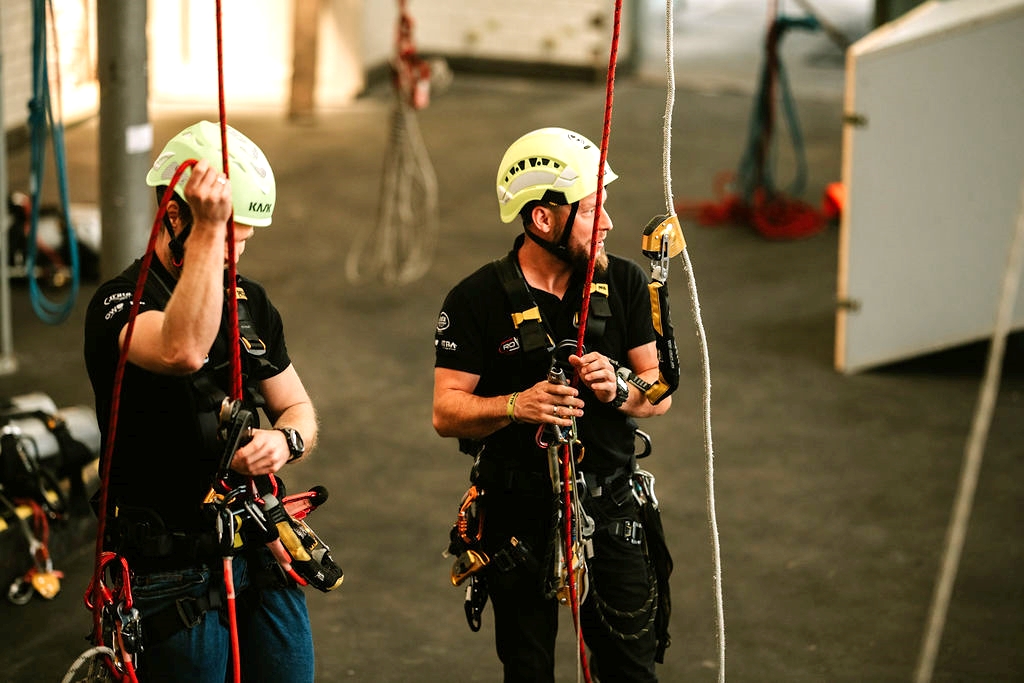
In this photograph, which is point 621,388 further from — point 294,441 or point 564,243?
point 294,441

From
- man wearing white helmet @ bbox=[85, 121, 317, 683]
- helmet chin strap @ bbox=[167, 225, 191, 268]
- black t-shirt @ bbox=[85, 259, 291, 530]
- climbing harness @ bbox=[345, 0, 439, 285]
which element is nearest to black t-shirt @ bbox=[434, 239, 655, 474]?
man wearing white helmet @ bbox=[85, 121, 317, 683]

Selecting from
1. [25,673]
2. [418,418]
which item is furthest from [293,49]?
[25,673]

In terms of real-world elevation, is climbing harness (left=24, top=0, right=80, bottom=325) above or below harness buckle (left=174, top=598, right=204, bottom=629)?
above

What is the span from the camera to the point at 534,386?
314 cm

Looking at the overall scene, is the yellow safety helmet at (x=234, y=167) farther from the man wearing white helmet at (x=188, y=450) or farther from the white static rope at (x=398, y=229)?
the white static rope at (x=398, y=229)

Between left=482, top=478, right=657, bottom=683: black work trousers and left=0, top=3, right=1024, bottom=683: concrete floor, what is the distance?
3.94 ft

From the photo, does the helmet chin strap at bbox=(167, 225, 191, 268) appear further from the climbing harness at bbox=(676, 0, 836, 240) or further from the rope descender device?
the climbing harness at bbox=(676, 0, 836, 240)

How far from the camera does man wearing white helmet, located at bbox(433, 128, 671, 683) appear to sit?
3.25 metres

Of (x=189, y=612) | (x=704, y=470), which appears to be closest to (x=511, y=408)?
(x=189, y=612)

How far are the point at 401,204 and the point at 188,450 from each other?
589 centimetres

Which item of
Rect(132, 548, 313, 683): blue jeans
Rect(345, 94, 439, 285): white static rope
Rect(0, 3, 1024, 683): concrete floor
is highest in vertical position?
Rect(132, 548, 313, 683): blue jeans

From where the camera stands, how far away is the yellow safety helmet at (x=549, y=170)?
323cm

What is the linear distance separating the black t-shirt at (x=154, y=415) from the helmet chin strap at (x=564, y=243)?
0.79 m

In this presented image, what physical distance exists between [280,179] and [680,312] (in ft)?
13.5
